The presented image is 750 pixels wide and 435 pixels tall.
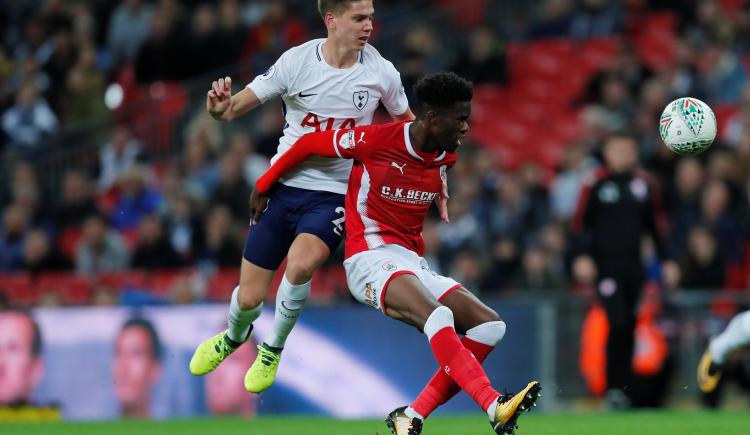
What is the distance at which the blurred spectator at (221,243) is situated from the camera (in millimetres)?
14594

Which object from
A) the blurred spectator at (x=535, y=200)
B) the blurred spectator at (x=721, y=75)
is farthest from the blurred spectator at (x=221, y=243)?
the blurred spectator at (x=721, y=75)

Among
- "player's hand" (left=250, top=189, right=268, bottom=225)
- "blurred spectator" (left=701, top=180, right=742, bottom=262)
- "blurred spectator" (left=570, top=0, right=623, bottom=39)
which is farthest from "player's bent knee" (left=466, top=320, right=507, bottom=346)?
"blurred spectator" (left=570, top=0, right=623, bottom=39)

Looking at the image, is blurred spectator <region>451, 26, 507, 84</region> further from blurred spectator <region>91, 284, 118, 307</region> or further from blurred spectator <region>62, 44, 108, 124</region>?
blurred spectator <region>91, 284, 118, 307</region>

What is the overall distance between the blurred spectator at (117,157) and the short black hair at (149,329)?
507 centimetres

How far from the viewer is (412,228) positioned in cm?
798

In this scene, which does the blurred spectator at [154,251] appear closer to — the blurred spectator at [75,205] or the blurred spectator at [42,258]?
the blurred spectator at [42,258]

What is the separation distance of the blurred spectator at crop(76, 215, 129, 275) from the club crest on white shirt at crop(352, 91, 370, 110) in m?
7.57

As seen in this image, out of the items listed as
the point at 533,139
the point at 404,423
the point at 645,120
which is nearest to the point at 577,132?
the point at 533,139

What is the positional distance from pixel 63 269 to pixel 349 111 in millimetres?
8045

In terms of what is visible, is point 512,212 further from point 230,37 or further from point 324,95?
point 324,95

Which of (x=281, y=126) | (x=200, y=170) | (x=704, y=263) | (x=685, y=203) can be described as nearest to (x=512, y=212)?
(x=685, y=203)

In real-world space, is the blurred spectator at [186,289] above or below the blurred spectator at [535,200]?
below

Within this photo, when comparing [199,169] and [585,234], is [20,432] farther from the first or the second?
[199,169]

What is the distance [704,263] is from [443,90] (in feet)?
19.1
